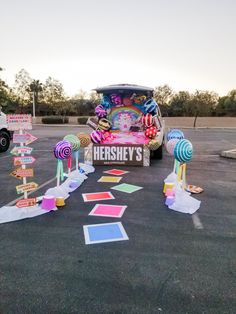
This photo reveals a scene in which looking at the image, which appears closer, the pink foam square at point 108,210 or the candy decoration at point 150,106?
the pink foam square at point 108,210

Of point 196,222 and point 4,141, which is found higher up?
point 4,141

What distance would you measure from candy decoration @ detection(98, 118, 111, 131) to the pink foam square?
5323 mm

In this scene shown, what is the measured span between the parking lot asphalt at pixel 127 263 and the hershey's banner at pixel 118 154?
3311mm

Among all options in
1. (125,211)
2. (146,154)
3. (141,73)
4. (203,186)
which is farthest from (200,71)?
(125,211)

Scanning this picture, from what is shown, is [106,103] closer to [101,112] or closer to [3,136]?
[101,112]

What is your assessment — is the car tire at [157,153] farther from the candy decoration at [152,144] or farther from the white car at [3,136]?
the white car at [3,136]

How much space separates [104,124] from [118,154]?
5.77 ft

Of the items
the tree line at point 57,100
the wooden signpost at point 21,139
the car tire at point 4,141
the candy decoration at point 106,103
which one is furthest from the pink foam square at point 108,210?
the tree line at point 57,100

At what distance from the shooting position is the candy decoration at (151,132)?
30.8 ft

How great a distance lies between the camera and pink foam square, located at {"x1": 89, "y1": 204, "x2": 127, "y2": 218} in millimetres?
4695

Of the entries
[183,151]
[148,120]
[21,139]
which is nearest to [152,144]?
[148,120]

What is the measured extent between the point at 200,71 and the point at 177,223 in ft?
97.5

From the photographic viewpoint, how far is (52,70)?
166ft

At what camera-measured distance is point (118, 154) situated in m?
8.84
